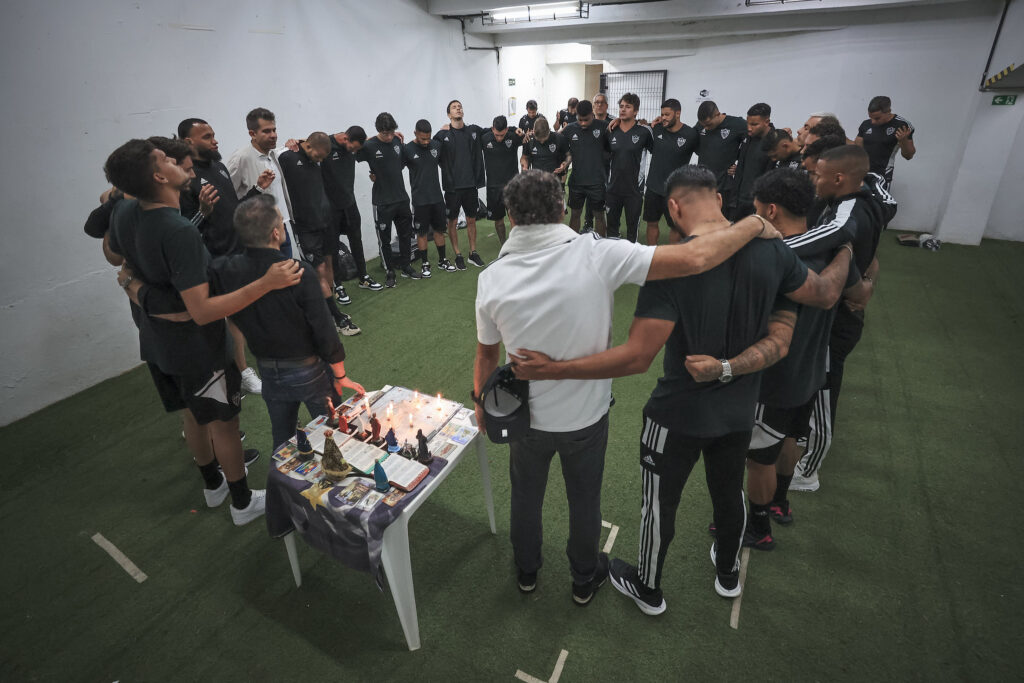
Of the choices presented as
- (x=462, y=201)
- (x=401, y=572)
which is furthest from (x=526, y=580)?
(x=462, y=201)

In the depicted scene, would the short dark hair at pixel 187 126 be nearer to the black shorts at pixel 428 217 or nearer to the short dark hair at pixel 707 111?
the black shorts at pixel 428 217

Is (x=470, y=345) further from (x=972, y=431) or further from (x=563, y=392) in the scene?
(x=972, y=431)

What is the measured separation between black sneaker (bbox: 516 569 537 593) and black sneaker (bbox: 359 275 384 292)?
431 centimetres

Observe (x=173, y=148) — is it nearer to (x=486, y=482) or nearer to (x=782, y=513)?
(x=486, y=482)

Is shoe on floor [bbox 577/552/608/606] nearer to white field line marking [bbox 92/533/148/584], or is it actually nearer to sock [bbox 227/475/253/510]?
sock [bbox 227/475/253/510]

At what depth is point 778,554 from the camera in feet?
8.05

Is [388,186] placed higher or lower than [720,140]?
lower

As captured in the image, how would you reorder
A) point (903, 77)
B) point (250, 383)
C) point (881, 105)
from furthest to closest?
point (903, 77), point (881, 105), point (250, 383)

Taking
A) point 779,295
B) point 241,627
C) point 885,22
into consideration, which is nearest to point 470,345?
point 241,627

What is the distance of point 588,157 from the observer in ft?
20.0

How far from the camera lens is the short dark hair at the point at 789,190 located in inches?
71.9

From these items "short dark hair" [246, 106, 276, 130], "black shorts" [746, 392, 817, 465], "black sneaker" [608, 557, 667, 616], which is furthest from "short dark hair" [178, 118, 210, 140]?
"black shorts" [746, 392, 817, 465]

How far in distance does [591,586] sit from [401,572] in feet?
2.82

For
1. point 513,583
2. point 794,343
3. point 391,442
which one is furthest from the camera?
point 513,583
